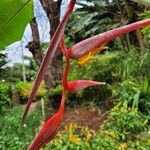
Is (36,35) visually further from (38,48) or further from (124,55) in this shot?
(124,55)

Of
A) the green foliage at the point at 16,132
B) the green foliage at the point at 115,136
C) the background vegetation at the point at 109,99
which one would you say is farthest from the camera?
the green foliage at the point at 16,132

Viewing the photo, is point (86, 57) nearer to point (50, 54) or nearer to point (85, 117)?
point (50, 54)

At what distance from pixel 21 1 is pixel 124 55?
6.22 meters

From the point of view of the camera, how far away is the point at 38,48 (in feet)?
20.0

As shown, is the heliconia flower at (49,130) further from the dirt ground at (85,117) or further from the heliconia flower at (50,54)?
the dirt ground at (85,117)

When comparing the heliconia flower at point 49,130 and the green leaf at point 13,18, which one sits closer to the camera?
the heliconia flower at point 49,130

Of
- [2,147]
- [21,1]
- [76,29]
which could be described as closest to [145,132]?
[2,147]

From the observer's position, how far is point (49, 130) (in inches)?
8.8

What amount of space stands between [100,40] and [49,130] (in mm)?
53

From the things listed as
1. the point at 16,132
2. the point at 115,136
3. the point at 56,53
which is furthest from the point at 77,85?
the point at 56,53

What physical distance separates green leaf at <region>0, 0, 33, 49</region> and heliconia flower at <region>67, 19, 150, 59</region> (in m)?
0.09

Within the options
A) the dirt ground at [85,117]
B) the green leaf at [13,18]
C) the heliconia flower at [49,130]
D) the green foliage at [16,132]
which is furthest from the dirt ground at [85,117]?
the heliconia flower at [49,130]

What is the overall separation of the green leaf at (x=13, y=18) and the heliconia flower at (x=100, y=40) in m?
0.09

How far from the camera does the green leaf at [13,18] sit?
33cm
